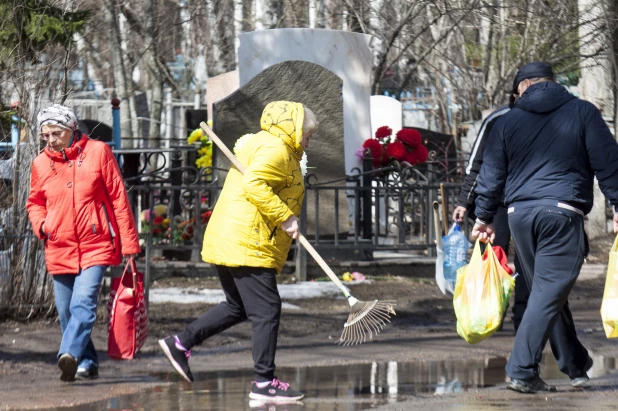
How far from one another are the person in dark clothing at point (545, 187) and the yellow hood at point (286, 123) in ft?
3.12

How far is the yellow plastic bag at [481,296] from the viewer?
5453 millimetres

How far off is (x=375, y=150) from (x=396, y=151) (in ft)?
0.80

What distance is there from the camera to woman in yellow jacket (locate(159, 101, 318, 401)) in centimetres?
525

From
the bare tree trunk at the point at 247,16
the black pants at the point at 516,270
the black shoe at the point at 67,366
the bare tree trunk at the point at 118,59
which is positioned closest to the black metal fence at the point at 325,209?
the black pants at the point at 516,270

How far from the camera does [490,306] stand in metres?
5.46

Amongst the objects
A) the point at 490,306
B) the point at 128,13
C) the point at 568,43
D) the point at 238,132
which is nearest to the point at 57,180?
the point at 490,306

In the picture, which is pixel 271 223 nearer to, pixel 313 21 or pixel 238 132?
pixel 238 132

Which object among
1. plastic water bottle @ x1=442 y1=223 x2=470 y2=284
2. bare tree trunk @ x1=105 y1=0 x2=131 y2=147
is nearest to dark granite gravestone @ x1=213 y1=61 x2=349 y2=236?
plastic water bottle @ x1=442 y1=223 x2=470 y2=284

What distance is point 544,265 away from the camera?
5238 millimetres

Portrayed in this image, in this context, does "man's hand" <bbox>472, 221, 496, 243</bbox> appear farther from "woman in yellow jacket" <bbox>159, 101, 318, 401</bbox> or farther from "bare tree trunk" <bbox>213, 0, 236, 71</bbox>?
"bare tree trunk" <bbox>213, 0, 236, 71</bbox>

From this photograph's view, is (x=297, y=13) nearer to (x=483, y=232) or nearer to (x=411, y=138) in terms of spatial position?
(x=411, y=138)

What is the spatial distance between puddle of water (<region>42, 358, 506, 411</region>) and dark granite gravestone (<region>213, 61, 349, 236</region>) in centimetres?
412

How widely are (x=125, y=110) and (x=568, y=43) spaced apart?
1129cm

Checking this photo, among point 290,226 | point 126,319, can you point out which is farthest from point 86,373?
point 290,226
